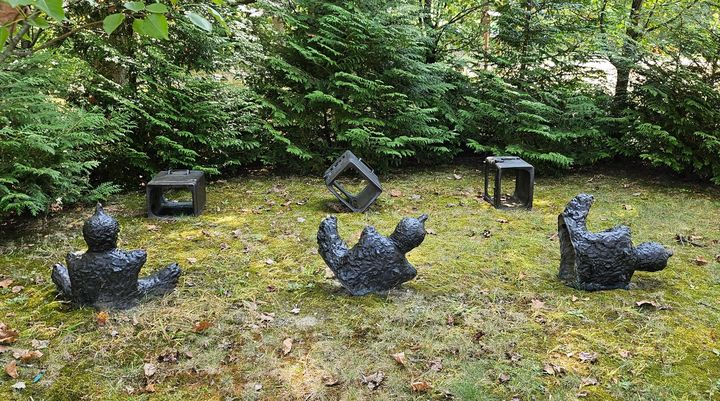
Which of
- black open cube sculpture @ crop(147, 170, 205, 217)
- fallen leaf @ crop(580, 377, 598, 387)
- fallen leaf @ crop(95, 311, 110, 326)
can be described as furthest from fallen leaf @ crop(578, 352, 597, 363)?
black open cube sculpture @ crop(147, 170, 205, 217)

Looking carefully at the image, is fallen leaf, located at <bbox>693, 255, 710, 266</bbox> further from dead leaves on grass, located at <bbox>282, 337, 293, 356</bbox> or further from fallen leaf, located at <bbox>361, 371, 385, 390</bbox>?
dead leaves on grass, located at <bbox>282, 337, 293, 356</bbox>

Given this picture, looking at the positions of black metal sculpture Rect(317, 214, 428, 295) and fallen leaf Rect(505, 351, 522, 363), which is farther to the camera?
black metal sculpture Rect(317, 214, 428, 295)

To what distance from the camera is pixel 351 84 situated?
6.60 m

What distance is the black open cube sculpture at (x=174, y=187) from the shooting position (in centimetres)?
499

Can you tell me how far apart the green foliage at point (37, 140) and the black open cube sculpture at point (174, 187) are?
51cm

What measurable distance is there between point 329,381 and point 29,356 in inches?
62.9

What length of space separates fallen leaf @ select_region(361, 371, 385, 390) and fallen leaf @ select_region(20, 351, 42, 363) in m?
1.74

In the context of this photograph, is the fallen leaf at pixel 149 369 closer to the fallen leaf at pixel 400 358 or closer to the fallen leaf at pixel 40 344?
the fallen leaf at pixel 40 344

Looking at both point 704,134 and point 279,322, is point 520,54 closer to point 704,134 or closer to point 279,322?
point 704,134

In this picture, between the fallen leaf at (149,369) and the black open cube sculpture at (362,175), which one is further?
the black open cube sculpture at (362,175)

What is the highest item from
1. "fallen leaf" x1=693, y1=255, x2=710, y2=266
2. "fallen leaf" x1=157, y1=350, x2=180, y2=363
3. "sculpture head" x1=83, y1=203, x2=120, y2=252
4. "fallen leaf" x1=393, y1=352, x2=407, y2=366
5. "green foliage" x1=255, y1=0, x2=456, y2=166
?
"green foliage" x1=255, y1=0, x2=456, y2=166

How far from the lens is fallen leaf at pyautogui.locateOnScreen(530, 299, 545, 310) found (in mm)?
3356

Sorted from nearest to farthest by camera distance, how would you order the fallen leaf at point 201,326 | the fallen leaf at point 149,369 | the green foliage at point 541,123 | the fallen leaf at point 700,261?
the fallen leaf at point 149,369
the fallen leaf at point 201,326
the fallen leaf at point 700,261
the green foliage at point 541,123

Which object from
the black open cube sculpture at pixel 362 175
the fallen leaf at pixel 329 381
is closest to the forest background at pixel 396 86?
the black open cube sculpture at pixel 362 175
